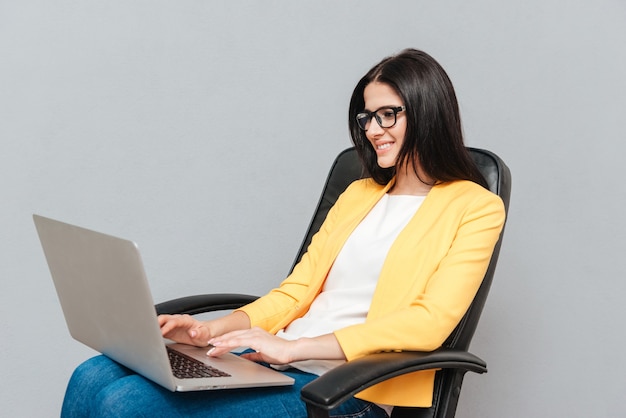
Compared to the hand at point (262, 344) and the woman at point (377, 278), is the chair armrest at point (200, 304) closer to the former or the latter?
the woman at point (377, 278)

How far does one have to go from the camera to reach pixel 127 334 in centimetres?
147

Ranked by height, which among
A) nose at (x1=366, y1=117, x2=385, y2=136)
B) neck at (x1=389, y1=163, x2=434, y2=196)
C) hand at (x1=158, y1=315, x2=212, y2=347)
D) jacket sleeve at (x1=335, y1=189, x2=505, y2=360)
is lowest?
hand at (x1=158, y1=315, x2=212, y2=347)

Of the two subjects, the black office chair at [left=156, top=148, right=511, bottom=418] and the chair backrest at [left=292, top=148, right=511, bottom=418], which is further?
the chair backrest at [left=292, top=148, right=511, bottom=418]

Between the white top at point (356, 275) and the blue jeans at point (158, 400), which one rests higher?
the white top at point (356, 275)

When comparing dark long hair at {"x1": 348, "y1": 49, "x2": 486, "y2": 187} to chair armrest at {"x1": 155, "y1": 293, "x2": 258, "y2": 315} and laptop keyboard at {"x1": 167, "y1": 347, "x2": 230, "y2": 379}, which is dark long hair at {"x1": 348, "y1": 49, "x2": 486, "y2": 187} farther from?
laptop keyboard at {"x1": 167, "y1": 347, "x2": 230, "y2": 379}

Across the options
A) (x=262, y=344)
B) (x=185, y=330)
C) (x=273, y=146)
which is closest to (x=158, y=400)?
(x=262, y=344)

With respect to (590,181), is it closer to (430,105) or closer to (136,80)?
(430,105)

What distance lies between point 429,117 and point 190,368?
0.77 metres

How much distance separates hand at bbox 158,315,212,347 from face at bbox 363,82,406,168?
559mm

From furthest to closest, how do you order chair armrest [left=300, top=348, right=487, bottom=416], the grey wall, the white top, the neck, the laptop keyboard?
the grey wall < the neck < the white top < the laptop keyboard < chair armrest [left=300, top=348, right=487, bottom=416]

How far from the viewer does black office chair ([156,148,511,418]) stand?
4.50 ft

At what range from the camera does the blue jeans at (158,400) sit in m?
1.49

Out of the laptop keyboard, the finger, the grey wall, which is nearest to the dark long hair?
the finger

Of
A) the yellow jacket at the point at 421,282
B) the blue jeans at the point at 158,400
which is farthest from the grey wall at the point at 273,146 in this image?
the blue jeans at the point at 158,400
